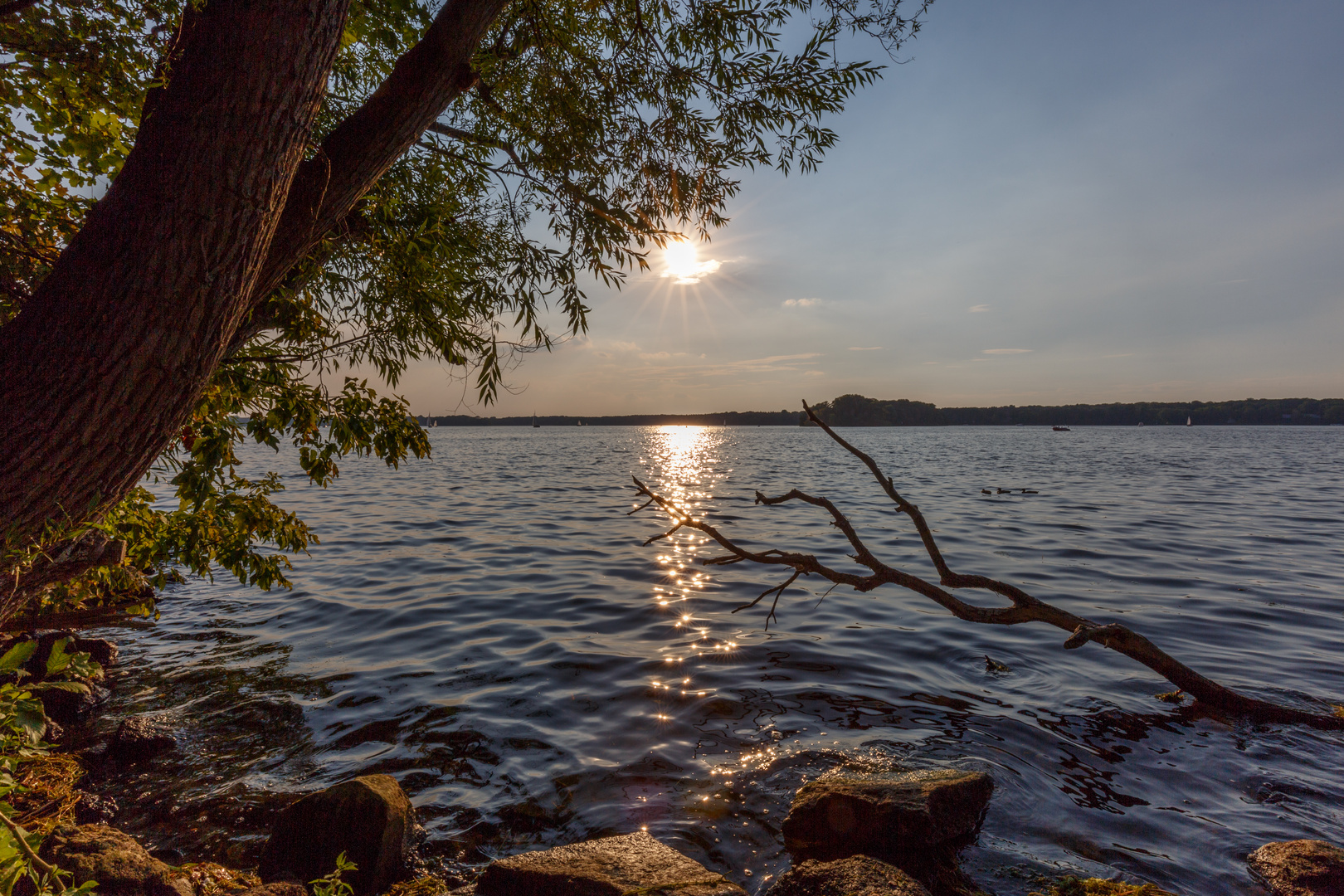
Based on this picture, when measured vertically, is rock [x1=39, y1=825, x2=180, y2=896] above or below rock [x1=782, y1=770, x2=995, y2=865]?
above

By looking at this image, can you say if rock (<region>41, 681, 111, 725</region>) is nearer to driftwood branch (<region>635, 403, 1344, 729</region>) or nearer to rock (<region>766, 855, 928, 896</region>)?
driftwood branch (<region>635, 403, 1344, 729</region>)

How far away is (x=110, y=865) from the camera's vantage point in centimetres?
321

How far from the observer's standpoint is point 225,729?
614cm

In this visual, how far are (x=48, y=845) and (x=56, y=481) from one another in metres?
2.56

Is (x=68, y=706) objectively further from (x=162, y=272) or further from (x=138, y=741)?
(x=162, y=272)

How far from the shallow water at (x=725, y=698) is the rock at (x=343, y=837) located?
43 centimetres

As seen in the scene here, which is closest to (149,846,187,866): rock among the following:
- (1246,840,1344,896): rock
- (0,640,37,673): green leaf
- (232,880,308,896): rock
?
(232,880,308,896): rock

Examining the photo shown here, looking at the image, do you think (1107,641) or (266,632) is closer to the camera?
(1107,641)

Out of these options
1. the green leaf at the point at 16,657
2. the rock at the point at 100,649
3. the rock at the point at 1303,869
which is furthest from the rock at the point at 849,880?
the rock at the point at 100,649

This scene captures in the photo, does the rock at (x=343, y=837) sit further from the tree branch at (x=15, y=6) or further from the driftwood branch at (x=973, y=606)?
the tree branch at (x=15, y=6)

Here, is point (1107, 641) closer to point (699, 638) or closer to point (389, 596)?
point (699, 638)

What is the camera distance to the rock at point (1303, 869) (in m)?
3.67

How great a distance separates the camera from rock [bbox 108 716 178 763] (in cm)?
556

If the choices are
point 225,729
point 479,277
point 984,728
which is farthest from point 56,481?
point 984,728
